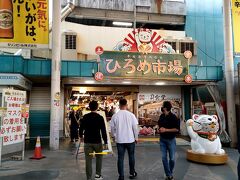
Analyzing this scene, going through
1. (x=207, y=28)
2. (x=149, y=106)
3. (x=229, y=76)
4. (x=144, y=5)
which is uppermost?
(x=144, y=5)

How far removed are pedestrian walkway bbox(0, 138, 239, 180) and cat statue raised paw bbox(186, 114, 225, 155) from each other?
54cm

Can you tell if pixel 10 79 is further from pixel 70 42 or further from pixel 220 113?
pixel 220 113

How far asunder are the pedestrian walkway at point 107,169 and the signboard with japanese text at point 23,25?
454 centimetres

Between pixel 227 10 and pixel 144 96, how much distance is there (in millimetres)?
6999

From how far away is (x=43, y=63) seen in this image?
40.9ft

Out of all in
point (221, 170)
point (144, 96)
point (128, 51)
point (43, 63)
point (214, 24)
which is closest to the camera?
point (221, 170)

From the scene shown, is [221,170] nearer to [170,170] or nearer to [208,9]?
[170,170]

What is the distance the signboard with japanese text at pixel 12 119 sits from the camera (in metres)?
8.37

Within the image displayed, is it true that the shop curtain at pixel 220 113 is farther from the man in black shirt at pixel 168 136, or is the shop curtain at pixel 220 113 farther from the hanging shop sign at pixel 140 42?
the man in black shirt at pixel 168 136

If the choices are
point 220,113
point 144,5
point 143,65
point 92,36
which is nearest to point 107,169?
point 143,65

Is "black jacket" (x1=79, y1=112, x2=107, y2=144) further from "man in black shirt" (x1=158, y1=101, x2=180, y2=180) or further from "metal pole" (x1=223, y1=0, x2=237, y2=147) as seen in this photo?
"metal pole" (x1=223, y1=0, x2=237, y2=147)

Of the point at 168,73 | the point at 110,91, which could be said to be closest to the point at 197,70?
the point at 168,73

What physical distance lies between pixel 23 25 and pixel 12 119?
428cm

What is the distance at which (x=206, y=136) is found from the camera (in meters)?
8.77
